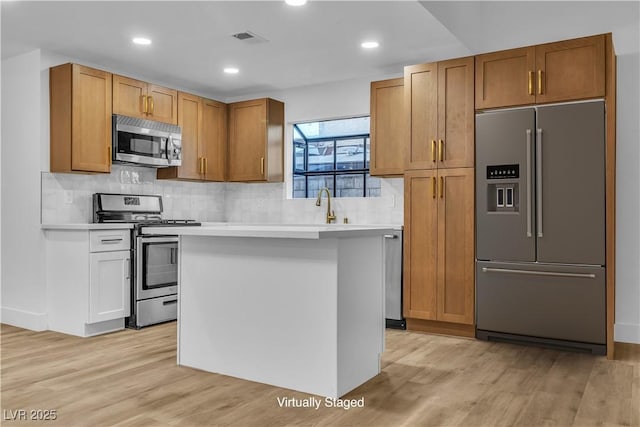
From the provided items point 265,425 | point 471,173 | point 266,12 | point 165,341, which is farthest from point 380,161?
point 265,425

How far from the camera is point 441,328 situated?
13.9 feet

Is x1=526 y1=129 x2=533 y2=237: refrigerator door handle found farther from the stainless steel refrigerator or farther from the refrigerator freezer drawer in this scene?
the refrigerator freezer drawer

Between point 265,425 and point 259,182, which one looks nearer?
point 265,425

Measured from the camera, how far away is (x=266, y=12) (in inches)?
141

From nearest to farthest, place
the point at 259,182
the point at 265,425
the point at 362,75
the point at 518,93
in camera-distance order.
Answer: the point at 265,425
the point at 518,93
the point at 362,75
the point at 259,182

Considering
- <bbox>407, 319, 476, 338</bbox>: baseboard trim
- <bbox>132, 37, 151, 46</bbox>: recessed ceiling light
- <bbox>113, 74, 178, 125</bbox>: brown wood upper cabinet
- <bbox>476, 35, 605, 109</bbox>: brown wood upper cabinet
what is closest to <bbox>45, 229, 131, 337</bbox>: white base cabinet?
<bbox>113, 74, 178, 125</bbox>: brown wood upper cabinet

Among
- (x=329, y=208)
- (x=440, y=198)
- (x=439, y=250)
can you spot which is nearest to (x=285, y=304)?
(x=439, y=250)

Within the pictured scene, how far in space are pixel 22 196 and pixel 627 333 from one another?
5.08 metres

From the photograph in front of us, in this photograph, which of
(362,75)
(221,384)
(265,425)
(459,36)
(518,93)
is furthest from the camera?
(362,75)

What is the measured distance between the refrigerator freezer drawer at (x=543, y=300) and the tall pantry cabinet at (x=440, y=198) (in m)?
0.15

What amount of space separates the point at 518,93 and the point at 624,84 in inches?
35.3

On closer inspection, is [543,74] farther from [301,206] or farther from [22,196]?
[22,196]

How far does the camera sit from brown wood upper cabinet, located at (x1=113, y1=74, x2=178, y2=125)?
15.6ft

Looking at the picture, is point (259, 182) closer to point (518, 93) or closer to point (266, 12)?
point (266, 12)
